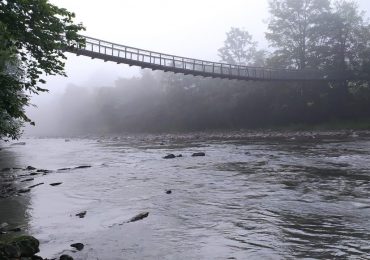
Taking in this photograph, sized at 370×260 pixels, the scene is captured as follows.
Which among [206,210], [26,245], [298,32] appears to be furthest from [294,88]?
[26,245]

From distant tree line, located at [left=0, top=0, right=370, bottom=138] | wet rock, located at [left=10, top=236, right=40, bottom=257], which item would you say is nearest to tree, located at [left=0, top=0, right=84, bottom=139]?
wet rock, located at [left=10, top=236, right=40, bottom=257]

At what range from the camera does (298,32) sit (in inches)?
2068

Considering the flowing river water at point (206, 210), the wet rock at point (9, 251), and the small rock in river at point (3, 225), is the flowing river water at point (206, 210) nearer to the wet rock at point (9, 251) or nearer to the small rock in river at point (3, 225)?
the small rock in river at point (3, 225)

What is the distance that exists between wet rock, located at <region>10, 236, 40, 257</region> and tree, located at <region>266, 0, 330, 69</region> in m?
46.5

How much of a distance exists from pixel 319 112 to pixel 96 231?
4331cm

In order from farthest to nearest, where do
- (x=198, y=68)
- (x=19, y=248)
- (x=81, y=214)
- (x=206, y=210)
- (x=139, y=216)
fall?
1. (x=198, y=68)
2. (x=81, y=214)
3. (x=206, y=210)
4. (x=139, y=216)
5. (x=19, y=248)

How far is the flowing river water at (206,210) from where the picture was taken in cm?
814

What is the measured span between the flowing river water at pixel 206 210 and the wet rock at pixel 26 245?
0.85 feet

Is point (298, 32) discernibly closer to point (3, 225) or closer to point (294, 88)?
point (294, 88)

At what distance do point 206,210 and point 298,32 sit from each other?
46.5m

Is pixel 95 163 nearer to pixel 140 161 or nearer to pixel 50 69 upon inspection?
pixel 140 161

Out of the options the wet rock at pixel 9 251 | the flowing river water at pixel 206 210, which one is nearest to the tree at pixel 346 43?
the flowing river water at pixel 206 210

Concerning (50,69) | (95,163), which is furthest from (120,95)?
(50,69)

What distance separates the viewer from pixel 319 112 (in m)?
48.3
